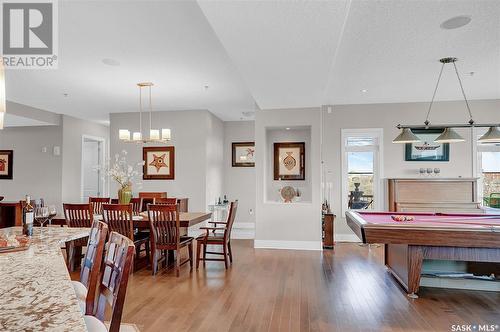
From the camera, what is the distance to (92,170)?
888cm

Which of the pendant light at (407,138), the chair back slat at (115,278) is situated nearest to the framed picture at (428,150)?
the pendant light at (407,138)

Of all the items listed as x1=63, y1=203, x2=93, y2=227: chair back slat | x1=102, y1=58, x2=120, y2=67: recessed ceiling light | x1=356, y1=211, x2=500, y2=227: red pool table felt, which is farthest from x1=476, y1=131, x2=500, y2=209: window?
x1=63, y1=203, x2=93, y2=227: chair back slat

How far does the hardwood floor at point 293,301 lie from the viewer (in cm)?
271

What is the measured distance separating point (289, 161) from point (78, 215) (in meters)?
3.80

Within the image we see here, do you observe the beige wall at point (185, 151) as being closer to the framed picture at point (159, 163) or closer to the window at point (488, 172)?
the framed picture at point (159, 163)

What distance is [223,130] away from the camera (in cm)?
835

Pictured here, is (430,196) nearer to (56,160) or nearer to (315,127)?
(315,127)

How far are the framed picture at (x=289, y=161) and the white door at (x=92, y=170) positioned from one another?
17.4 feet

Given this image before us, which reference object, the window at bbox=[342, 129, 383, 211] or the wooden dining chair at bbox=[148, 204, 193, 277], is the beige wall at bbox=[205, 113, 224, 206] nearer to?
the wooden dining chair at bbox=[148, 204, 193, 277]

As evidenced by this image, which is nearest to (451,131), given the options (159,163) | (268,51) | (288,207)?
(268,51)

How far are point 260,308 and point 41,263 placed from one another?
2.15 meters

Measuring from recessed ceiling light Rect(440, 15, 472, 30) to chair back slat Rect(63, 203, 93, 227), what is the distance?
4.58 metres

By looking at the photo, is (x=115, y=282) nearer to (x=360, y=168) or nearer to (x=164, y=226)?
(x=164, y=226)

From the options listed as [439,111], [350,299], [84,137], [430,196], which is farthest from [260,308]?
[84,137]
